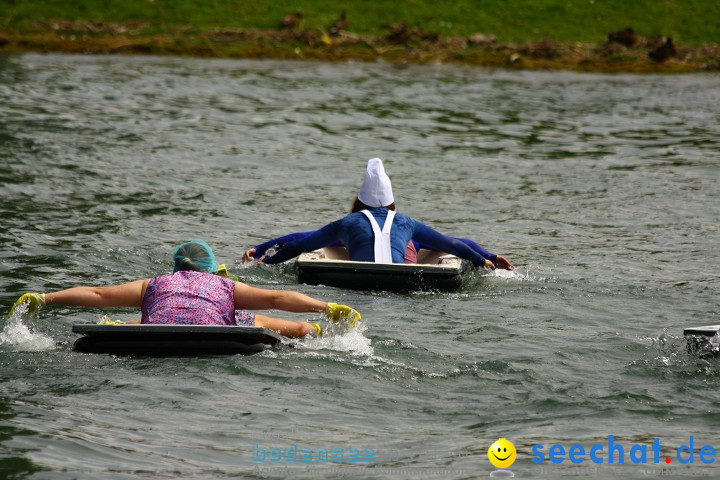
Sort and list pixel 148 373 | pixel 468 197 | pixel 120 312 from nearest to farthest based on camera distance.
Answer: pixel 148 373, pixel 120 312, pixel 468 197

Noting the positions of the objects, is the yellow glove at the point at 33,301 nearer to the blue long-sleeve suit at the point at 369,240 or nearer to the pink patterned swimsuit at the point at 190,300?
the pink patterned swimsuit at the point at 190,300

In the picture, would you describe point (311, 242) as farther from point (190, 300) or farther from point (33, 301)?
point (33, 301)

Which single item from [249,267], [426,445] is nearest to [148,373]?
[426,445]

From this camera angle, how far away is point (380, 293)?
39.6 feet

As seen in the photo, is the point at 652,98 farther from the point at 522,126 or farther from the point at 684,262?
the point at 684,262

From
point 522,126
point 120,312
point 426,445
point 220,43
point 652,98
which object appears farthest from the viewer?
point 220,43

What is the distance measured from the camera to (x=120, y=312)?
11.2 m

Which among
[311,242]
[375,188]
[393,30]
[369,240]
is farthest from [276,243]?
[393,30]

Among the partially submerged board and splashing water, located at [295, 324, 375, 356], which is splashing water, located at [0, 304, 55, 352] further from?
the partially submerged board

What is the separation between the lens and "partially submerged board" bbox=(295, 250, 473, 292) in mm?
11930

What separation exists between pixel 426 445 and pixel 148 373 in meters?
2.32

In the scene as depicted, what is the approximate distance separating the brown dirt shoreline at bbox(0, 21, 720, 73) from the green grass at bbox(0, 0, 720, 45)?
37.6 inches

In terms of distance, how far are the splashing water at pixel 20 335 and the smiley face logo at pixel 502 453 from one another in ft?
12.4

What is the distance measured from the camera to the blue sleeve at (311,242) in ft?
41.2
